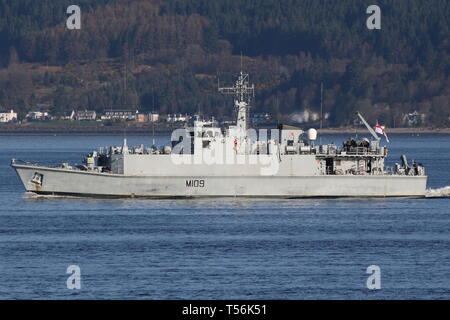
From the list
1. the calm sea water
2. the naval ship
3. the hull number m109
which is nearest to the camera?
the calm sea water

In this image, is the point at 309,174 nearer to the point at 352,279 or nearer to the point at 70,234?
the point at 70,234

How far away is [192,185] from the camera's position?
202 ft

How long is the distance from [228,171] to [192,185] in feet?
6.53

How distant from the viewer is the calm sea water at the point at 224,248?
38.8 m

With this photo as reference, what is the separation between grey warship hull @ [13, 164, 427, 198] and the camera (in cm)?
6103

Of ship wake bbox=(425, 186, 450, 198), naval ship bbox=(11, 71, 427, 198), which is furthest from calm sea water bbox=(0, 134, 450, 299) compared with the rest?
naval ship bbox=(11, 71, 427, 198)

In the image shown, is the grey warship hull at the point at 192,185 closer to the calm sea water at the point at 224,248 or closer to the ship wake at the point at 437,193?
the calm sea water at the point at 224,248

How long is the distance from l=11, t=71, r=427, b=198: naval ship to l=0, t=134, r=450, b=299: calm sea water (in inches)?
27.0

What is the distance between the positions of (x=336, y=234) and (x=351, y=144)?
1350 centimetres

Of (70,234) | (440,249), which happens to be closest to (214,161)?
(70,234)

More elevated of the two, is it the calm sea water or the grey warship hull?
the grey warship hull

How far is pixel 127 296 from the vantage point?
3725 centimetres

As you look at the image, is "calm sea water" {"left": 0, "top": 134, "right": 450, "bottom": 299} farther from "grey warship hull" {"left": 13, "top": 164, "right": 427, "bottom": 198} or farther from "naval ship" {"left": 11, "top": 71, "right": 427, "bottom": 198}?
"naval ship" {"left": 11, "top": 71, "right": 427, "bottom": 198}

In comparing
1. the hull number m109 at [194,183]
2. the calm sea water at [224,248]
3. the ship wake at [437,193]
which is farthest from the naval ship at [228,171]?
the ship wake at [437,193]
